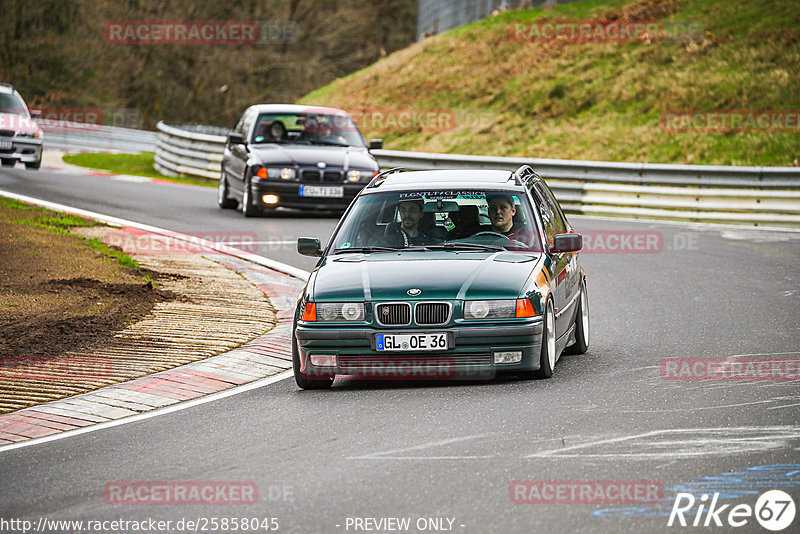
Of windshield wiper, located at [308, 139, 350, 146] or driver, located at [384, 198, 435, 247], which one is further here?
windshield wiper, located at [308, 139, 350, 146]

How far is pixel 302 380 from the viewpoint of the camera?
876 centimetres

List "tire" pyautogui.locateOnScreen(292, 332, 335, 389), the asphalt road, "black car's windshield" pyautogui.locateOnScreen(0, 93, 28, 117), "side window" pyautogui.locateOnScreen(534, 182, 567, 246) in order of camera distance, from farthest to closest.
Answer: "black car's windshield" pyautogui.locateOnScreen(0, 93, 28, 117) → "side window" pyautogui.locateOnScreen(534, 182, 567, 246) → "tire" pyautogui.locateOnScreen(292, 332, 335, 389) → the asphalt road

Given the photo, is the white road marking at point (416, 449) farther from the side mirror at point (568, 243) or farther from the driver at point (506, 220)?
the driver at point (506, 220)

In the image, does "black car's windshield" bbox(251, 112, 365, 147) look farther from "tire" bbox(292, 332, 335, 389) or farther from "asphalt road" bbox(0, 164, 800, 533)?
"tire" bbox(292, 332, 335, 389)

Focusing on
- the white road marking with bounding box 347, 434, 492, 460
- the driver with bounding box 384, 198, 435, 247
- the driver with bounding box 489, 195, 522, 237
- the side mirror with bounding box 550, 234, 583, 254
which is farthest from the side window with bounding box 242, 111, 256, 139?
the white road marking with bounding box 347, 434, 492, 460

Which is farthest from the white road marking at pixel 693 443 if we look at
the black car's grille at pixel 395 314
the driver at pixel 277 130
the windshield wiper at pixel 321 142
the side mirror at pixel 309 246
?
the driver at pixel 277 130

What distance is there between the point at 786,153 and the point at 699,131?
3.23m

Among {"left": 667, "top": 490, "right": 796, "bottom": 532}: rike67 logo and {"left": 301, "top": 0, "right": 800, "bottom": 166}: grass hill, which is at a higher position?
{"left": 301, "top": 0, "right": 800, "bottom": 166}: grass hill

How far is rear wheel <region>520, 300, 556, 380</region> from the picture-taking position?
28.3 feet

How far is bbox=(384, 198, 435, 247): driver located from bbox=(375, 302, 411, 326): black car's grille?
3.60 ft

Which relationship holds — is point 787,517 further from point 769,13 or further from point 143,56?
point 143,56

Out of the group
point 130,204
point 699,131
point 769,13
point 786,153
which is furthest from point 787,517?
point 769,13

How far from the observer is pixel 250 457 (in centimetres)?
682

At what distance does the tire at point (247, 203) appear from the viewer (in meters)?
20.3
